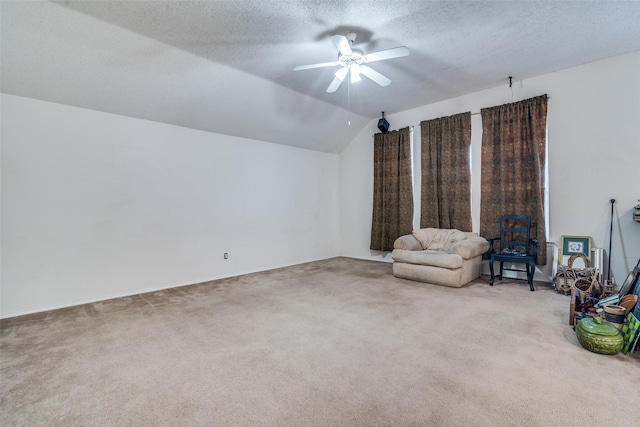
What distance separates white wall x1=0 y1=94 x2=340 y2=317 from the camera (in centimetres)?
339

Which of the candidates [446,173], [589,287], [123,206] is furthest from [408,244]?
[123,206]

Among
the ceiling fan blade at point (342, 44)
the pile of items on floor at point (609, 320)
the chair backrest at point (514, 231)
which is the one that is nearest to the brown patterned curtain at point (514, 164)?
the chair backrest at point (514, 231)

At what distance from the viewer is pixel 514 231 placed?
438 cm

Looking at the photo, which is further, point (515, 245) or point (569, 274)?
point (515, 245)

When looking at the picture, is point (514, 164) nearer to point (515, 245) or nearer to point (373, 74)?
point (515, 245)

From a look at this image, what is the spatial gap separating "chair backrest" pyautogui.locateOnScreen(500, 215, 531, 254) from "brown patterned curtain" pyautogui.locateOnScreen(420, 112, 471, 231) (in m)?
0.55

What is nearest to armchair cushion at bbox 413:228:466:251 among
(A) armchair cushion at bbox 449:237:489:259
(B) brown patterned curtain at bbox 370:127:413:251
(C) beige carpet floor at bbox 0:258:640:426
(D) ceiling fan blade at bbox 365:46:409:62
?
(A) armchair cushion at bbox 449:237:489:259

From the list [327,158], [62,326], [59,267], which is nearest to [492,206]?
[327,158]

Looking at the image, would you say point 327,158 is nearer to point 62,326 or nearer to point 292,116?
point 292,116

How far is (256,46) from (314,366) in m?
3.32

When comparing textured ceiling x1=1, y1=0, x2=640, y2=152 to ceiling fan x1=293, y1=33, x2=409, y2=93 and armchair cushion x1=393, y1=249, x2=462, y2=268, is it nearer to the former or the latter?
ceiling fan x1=293, y1=33, x2=409, y2=93

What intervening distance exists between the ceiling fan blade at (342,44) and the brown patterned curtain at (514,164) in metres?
3.05

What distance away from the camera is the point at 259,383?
1.94m

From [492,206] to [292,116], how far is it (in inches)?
146
